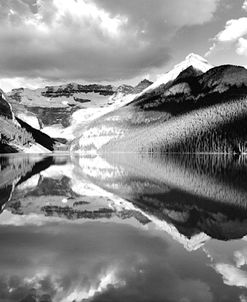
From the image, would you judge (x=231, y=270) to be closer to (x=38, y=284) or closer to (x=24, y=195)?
→ (x=38, y=284)

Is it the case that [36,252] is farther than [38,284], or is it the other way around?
[36,252]

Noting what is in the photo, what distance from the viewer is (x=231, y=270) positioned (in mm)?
17547

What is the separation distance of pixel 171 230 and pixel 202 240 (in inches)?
123

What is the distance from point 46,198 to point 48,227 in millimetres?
15248

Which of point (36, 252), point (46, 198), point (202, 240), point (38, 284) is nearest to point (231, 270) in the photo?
point (202, 240)

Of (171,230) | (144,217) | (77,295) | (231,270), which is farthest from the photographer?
(144,217)

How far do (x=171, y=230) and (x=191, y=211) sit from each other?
7.03m

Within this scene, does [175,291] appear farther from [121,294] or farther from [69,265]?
[69,265]

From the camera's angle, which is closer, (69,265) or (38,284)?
(38,284)

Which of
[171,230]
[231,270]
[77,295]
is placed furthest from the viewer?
[171,230]

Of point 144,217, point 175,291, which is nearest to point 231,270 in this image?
point 175,291

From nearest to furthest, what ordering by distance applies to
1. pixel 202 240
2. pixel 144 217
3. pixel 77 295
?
pixel 77 295, pixel 202 240, pixel 144 217

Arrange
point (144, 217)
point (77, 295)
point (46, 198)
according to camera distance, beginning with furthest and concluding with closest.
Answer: point (46, 198), point (144, 217), point (77, 295)

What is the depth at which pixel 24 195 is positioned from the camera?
43312mm
